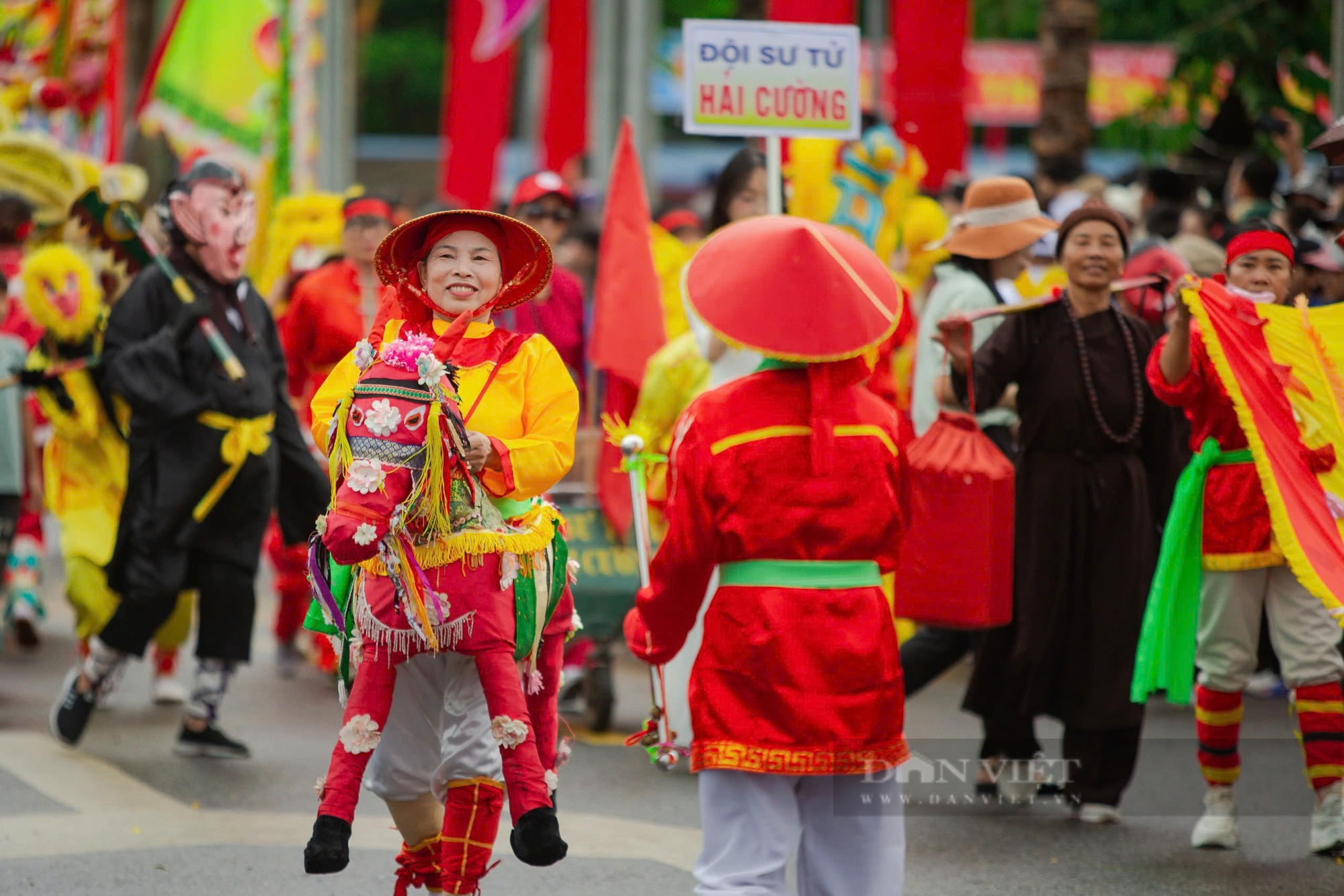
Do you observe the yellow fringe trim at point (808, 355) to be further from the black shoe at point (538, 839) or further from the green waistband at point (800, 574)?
the black shoe at point (538, 839)

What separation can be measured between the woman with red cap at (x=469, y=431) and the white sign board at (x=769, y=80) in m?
2.60

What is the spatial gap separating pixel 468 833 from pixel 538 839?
42 cm

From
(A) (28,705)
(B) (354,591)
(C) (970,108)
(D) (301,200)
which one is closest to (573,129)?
(D) (301,200)

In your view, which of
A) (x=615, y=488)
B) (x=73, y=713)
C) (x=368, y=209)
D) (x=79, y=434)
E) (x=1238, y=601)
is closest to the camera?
(x=1238, y=601)

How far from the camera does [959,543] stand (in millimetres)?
5602

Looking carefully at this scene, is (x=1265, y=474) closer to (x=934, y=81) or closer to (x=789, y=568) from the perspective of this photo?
(x=789, y=568)

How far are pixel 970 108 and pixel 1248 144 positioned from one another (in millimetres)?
24384

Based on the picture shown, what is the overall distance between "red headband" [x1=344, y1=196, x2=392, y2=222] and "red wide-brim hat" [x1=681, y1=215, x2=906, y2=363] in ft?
16.7

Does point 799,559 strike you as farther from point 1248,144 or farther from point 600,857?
point 1248,144

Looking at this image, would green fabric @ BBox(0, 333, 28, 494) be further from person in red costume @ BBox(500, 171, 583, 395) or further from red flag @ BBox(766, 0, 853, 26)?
red flag @ BBox(766, 0, 853, 26)

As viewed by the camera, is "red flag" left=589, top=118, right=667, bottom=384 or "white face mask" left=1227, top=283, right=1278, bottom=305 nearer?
"white face mask" left=1227, top=283, right=1278, bottom=305

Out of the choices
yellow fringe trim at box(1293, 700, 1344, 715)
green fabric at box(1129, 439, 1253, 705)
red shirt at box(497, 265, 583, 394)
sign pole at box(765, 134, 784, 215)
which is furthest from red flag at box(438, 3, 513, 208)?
yellow fringe trim at box(1293, 700, 1344, 715)

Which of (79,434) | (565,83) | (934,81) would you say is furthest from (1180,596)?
(565,83)

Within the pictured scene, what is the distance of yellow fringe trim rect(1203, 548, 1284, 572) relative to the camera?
5.86 metres
